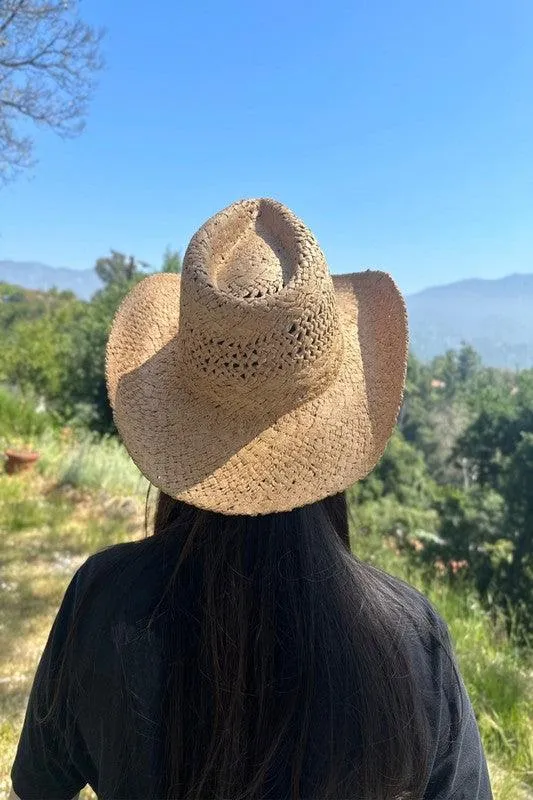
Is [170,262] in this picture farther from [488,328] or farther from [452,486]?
[488,328]

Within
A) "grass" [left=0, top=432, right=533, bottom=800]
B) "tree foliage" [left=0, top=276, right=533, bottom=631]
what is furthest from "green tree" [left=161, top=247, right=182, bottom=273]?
"grass" [left=0, top=432, right=533, bottom=800]

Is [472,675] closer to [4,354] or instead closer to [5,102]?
[5,102]

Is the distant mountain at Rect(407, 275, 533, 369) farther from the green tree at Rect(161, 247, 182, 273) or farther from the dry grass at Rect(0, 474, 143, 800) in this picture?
the dry grass at Rect(0, 474, 143, 800)

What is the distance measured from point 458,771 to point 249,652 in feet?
1.24

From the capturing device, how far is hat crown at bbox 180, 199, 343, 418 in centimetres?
92

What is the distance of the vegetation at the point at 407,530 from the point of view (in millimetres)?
2926

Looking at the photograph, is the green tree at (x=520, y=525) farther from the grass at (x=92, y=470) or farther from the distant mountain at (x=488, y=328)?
the distant mountain at (x=488, y=328)

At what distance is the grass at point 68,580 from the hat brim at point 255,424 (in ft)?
6.38

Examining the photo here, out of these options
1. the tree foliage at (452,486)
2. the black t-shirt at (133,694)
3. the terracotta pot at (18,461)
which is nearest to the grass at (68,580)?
the terracotta pot at (18,461)

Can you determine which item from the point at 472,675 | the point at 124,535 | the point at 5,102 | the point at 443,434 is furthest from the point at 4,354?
the point at 443,434

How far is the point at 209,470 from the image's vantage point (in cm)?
98

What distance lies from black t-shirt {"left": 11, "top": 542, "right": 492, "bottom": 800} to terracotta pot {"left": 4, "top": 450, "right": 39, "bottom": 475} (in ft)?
19.4

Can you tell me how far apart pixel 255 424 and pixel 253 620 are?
330mm

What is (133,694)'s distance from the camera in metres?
0.87
